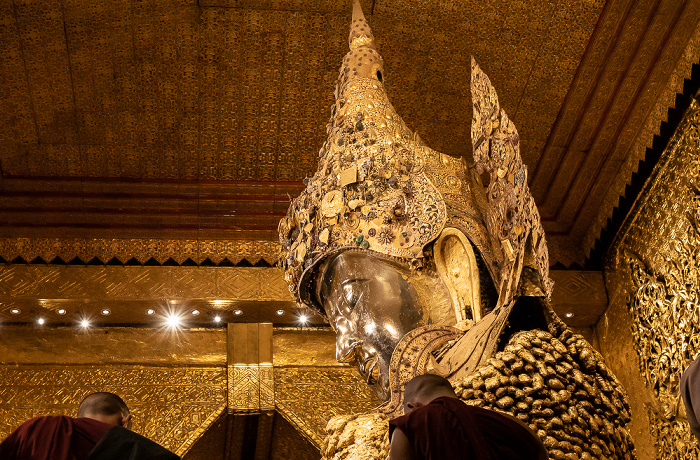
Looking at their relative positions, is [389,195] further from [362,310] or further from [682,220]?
[682,220]

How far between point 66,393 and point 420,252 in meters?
2.29

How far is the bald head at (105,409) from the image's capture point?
1454mm

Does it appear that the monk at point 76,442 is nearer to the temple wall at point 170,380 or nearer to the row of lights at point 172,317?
the temple wall at point 170,380

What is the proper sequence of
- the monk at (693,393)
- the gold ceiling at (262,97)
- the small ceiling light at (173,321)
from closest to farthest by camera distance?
1. the monk at (693,393)
2. the gold ceiling at (262,97)
3. the small ceiling light at (173,321)

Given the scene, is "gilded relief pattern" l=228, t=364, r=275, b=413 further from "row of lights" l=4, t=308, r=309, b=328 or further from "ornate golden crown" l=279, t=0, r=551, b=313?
"ornate golden crown" l=279, t=0, r=551, b=313

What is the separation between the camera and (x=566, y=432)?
55.9 inches

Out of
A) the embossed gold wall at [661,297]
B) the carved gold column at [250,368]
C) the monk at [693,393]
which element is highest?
the monk at [693,393]

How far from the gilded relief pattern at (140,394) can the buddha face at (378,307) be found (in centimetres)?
184

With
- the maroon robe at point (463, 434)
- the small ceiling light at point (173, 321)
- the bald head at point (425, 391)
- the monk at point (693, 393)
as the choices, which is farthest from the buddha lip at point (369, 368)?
the small ceiling light at point (173, 321)

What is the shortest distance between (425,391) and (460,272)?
57 cm

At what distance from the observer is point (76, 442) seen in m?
1.33

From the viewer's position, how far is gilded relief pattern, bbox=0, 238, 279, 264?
3803mm

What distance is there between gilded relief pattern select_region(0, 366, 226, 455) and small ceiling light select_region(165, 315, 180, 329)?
20 centimetres

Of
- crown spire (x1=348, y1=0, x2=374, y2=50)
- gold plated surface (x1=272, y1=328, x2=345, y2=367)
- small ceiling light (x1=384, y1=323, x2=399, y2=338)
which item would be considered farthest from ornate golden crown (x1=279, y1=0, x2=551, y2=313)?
gold plated surface (x1=272, y1=328, x2=345, y2=367)
